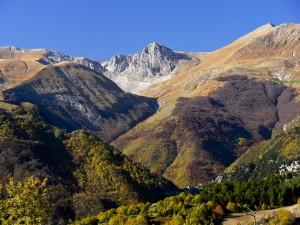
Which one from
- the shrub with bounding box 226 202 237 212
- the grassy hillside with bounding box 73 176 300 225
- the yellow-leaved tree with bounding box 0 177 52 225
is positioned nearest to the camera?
the yellow-leaved tree with bounding box 0 177 52 225

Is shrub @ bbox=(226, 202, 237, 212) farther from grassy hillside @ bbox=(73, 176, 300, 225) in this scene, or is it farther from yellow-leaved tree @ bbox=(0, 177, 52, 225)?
yellow-leaved tree @ bbox=(0, 177, 52, 225)

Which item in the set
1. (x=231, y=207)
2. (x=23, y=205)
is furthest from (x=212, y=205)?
(x=23, y=205)

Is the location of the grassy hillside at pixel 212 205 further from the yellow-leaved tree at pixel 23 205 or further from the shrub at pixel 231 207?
the yellow-leaved tree at pixel 23 205

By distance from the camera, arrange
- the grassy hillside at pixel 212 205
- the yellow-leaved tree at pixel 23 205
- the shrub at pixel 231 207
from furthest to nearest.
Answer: the shrub at pixel 231 207 < the grassy hillside at pixel 212 205 < the yellow-leaved tree at pixel 23 205

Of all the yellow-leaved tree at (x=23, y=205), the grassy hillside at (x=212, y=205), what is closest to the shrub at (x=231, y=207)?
the grassy hillside at (x=212, y=205)

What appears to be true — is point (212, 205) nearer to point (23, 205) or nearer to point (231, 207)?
point (231, 207)

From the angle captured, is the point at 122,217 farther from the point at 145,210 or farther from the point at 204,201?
the point at 204,201

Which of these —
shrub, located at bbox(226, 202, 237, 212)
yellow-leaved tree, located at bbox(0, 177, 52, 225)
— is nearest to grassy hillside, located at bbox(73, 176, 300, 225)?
shrub, located at bbox(226, 202, 237, 212)

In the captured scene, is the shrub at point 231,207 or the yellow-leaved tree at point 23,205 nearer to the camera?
the yellow-leaved tree at point 23,205

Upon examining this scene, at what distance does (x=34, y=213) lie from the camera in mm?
50688

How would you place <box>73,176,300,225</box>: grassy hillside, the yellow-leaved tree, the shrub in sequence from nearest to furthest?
the yellow-leaved tree, <box>73,176,300,225</box>: grassy hillside, the shrub

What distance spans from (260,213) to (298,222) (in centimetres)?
1183

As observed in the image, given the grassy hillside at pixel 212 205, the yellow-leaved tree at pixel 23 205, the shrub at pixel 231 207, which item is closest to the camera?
the yellow-leaved tree at pixel 23 205

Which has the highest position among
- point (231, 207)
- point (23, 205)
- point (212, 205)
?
point (212, 205)
